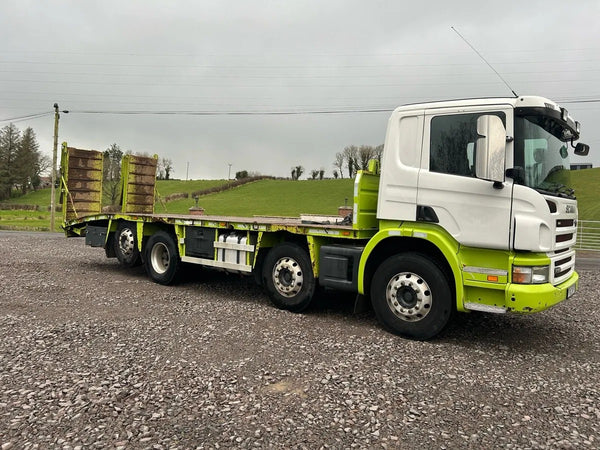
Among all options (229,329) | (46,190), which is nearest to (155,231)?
(229,329)

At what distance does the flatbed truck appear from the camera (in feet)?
15.6

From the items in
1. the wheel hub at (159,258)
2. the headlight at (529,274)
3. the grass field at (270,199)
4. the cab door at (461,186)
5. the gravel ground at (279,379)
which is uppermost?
the grass field at (270,199)

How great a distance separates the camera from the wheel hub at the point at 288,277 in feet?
21.2

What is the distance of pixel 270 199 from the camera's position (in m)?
56.9

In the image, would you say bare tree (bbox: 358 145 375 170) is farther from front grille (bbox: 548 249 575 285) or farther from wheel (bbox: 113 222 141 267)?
wheel (bbox: 113 222 141 267)

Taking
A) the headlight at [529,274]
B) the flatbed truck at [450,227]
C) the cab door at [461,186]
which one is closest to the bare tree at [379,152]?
the flatbed truck at [450,227]

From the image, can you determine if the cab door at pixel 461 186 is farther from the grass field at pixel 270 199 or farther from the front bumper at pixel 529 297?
the grass field at pixel 270 199

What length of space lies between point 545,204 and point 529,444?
8.26 ft

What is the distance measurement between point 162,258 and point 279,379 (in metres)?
5.44

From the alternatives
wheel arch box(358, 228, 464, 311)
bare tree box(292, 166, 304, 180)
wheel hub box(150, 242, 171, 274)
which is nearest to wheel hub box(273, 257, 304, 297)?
wheel arch box(358, 228, 464, 311)

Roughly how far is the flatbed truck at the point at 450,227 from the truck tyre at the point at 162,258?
2.30 meters

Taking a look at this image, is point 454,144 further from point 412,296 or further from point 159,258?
point 159,258

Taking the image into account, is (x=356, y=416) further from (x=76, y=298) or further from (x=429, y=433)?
(x=76, y=298)

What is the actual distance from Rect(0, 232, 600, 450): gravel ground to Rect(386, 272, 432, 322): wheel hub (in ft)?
1.14
